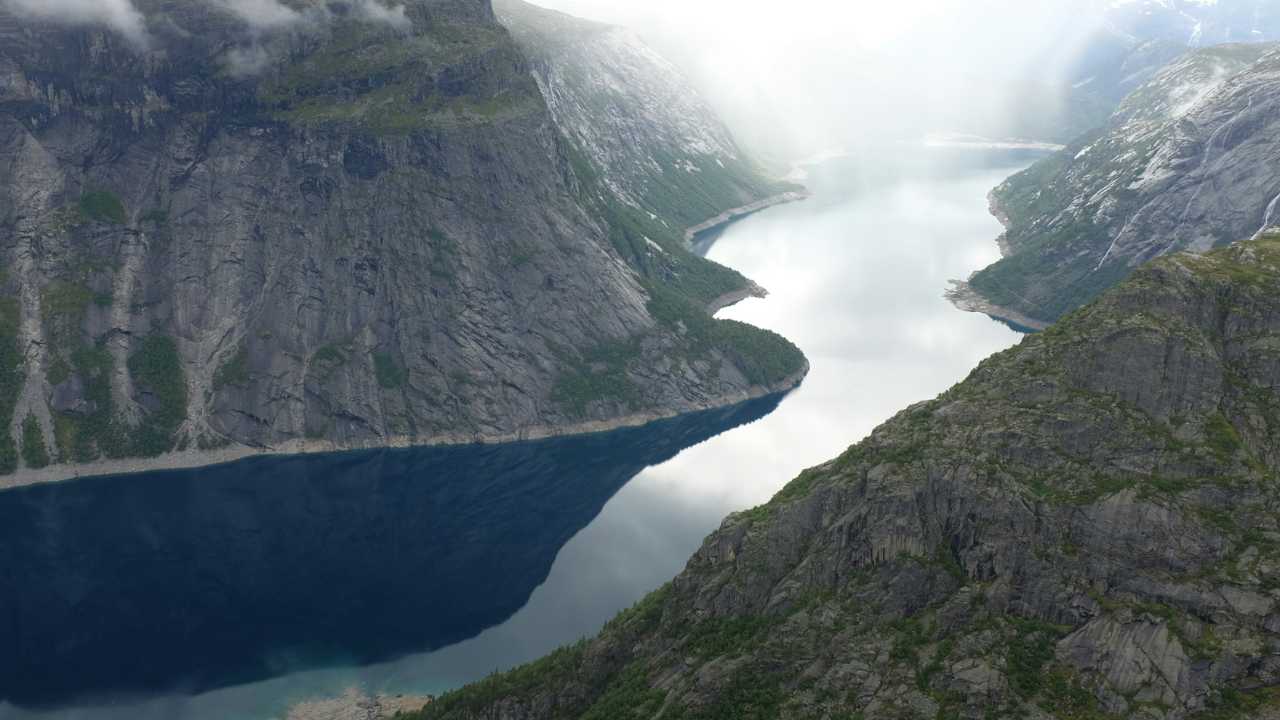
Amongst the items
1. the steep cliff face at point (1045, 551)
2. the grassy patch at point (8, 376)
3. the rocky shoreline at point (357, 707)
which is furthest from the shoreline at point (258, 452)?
the steep cliff face at point (1045, 551)

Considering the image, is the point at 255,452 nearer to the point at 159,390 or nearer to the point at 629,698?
the point at 159,390

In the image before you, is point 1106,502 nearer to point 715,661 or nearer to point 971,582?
point 971,582

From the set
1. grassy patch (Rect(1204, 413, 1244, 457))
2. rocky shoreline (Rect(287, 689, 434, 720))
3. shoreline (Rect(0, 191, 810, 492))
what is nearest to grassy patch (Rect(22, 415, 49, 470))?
shoreline (Rect(0, 191, 810, 492))

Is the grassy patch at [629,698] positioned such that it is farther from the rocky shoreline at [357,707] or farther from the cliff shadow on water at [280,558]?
the cliff shadow on water at [280,558]

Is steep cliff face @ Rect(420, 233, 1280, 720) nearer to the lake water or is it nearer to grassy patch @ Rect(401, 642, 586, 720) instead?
grassy patch @ Rect(401, 642, 586, 720)

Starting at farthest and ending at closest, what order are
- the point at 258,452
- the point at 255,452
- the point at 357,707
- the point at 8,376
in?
the point at 258,452
the point at 255,452
the point at 8,376
the point at 357,707

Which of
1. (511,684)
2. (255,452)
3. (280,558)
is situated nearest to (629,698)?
(511,684)
